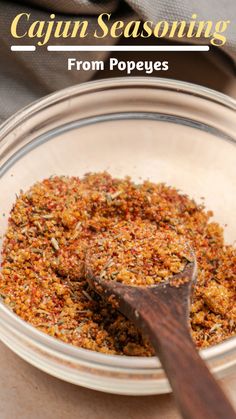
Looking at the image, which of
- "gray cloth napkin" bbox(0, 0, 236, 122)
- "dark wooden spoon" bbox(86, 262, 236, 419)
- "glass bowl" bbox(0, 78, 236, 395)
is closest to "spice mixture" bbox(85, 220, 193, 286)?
"dark wooden spoon" bbox(86, 262, 236, 419)

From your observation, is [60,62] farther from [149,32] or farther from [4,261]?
[4,261]

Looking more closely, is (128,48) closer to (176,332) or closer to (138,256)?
(138,256)

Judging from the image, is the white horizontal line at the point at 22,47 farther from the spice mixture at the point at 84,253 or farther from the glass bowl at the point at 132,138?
the spice mixture at the point at 84,253

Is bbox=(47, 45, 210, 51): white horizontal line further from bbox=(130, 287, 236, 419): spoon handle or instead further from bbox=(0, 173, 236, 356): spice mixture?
bbox=(130, 287, 236, 419): spoon handle

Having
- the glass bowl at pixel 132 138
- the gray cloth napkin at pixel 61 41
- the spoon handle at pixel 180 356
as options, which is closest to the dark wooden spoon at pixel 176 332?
the spoon handle at pixel 180 356

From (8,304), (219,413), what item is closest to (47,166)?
(8,304)

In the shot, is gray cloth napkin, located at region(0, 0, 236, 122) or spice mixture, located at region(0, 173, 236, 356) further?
gray cloth napkin, located at region(0, 0, 236, 122)
